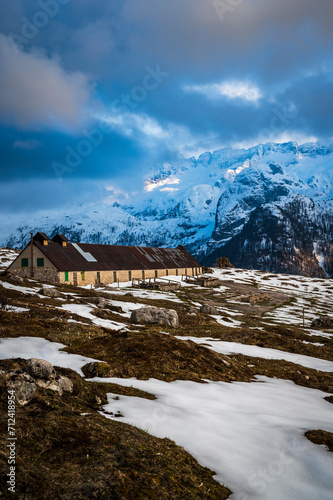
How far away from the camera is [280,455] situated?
657cm

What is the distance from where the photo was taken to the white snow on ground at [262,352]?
18.4 metres

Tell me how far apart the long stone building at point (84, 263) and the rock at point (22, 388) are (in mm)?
60283

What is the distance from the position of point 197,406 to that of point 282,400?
365 centimetres

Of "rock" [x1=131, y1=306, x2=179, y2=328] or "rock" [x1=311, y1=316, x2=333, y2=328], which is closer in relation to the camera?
"rock" [x1=131, y1=306, x2=179, y2=328]

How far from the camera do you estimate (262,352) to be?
770 inches

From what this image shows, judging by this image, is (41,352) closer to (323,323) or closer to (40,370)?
(40,370)

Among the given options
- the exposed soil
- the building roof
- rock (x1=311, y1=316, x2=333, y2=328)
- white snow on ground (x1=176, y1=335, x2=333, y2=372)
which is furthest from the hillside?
the building roof

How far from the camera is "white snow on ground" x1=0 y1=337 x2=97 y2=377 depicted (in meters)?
11.1

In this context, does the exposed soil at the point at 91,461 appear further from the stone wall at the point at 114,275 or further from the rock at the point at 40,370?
the stone wall at the point at 114,275

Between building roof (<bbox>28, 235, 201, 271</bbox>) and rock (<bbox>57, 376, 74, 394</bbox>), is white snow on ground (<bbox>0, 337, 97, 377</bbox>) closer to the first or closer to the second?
rock (<bbox>57, 376, 74, 394</bbox>)

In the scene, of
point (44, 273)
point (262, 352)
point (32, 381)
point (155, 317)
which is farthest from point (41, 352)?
point (44, 273)

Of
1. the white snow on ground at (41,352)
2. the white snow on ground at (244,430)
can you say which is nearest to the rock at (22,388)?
the white snow on ground at (244,430)

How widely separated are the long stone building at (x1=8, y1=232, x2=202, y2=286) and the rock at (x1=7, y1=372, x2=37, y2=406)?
60283mm

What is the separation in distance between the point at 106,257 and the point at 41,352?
226 ft
